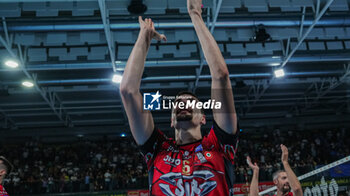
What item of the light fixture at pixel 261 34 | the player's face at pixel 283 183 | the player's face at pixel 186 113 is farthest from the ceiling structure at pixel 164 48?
the player's face at pixel 186 113

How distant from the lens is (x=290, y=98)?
25156 mm

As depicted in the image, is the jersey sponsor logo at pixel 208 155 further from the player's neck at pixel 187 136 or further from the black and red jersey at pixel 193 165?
the player's neck at pixel 187 136

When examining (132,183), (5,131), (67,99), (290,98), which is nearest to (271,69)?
(290,98)

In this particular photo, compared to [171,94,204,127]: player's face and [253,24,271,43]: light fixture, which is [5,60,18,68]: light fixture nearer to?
[253,24,271,43]: light fixture

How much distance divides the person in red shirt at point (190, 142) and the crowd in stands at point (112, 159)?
16.6 meters

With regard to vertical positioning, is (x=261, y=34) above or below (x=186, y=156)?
above

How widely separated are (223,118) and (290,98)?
81.2ft

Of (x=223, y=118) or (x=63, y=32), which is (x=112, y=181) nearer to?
(x=63, y=32)

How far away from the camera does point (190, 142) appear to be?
2.53 m

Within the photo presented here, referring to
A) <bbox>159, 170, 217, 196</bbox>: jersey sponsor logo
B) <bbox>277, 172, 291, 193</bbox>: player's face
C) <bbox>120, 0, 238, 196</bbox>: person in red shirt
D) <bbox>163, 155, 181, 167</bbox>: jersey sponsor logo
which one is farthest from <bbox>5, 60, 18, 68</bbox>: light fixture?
<bbox>159, 170, 217, 196</bbox>: jersey sponsor logo

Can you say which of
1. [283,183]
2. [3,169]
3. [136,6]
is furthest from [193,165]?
[136,6]

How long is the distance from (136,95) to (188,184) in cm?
74

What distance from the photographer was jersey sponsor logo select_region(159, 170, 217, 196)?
2.11 m

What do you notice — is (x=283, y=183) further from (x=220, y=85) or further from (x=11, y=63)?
(x=11, y=63)
